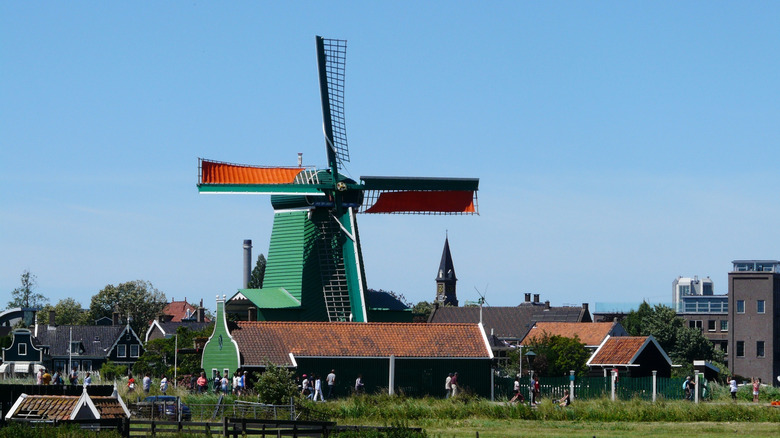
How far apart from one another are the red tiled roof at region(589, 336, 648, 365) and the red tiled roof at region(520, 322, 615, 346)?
27251 mm

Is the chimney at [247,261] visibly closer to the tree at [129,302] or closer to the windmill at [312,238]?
the windmill at [312,238]

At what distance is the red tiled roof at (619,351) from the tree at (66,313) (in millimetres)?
77074

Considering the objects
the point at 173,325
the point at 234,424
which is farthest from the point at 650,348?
the point at 173,325

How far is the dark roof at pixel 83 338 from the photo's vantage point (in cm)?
9962

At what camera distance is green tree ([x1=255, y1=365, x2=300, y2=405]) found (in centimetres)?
4125

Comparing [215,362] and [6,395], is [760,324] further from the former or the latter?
[6,395]

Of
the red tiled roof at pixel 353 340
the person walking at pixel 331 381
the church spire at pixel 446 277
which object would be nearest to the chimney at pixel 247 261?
the red tiled roof at pixel 353 340

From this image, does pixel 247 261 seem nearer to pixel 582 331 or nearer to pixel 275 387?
pixel 582 331

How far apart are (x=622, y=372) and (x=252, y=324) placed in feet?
62.2

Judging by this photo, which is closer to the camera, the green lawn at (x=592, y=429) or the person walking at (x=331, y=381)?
the green lawn at (x=592, y=429)

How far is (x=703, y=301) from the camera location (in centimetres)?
13300

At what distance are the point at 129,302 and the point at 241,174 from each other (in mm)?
68908

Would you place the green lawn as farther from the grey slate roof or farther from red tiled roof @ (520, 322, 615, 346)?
the grey slate roof

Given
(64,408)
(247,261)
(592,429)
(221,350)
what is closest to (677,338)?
(247,261)
